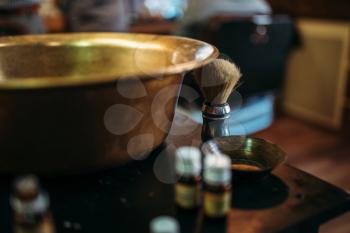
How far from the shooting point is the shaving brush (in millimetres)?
682

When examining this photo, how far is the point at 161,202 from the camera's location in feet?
1.86

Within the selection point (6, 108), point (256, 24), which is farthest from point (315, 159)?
point (6, 108)

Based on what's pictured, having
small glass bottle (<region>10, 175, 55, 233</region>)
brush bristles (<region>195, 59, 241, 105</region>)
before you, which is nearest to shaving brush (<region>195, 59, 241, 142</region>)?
brush bristles (<region>195, 59, 241, 105</region>)

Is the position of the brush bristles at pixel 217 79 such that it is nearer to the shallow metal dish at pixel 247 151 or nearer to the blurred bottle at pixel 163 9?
the shallow metal dish at pixel 247 151

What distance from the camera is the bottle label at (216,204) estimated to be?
50cm

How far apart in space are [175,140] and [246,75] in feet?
4.42

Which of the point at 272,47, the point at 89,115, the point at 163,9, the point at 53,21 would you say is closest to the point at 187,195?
the point at 89,115

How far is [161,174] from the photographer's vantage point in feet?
2.11

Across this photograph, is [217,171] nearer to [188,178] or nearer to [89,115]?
[188,178]

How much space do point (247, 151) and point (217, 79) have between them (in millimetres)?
129

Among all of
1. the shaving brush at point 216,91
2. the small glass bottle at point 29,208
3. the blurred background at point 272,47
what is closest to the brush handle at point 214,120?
the shaving brush at point 216,91

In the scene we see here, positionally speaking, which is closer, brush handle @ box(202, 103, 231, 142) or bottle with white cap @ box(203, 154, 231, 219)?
bottle with white cap @ box(203, 154, 231, 219)

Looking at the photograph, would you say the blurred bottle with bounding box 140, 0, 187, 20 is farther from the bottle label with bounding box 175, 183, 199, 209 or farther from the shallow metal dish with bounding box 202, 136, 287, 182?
the bottle label with bounding box 175, 183, 199, 209

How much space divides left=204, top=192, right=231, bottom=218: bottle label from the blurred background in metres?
0.95
